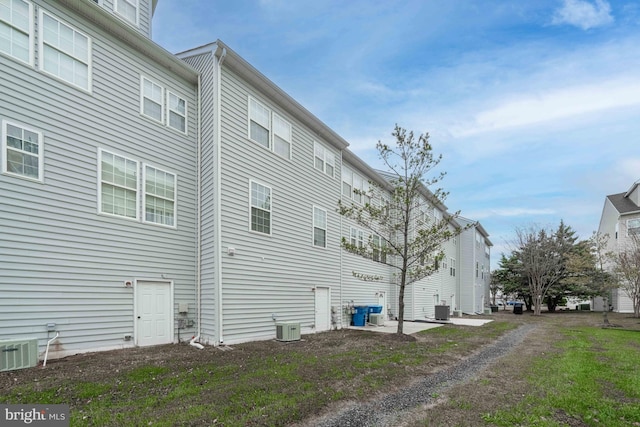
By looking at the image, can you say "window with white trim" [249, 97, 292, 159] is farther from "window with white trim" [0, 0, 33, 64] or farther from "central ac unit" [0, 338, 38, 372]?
"central ac unit" [0, 338, 38, 372]

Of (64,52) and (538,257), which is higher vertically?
(64,52)

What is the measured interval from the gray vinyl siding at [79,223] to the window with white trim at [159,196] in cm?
22

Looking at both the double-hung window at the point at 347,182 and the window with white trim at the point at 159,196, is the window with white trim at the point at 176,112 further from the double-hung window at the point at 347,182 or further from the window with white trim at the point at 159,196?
the double-hung window at the point at 347,182

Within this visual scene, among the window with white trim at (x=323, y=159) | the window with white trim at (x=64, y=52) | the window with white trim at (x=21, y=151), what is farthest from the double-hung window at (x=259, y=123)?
the window with white trim at (x=21, y=151)

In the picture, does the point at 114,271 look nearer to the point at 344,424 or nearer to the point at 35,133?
the point at 35,133

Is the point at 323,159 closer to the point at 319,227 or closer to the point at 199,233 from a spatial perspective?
the point at 319,227

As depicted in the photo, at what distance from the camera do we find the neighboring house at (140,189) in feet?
22.6

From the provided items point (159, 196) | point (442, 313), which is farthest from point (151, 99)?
point (442, 313)

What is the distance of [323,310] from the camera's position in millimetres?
13695

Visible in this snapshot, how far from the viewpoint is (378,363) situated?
7.73 metres

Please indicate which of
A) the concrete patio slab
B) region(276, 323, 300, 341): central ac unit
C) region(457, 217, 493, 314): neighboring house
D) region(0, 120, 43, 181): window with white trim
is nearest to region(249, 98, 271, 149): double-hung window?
region(0, 120, 43, 181): window with white trim

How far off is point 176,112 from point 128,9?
3250 mm

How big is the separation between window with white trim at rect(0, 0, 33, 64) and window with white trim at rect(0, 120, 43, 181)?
4.73 feet

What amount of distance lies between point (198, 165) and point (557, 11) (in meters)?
11.4
